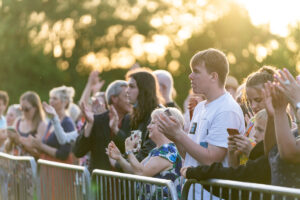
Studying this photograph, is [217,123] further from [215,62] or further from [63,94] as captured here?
[63,94]

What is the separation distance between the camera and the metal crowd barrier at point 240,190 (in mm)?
3264

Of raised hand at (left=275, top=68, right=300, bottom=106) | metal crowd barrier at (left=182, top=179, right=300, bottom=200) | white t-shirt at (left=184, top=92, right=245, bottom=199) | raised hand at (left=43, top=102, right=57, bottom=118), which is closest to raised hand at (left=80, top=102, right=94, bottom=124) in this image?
raised hand at (left=43, top=102, right=57, bottom=118)

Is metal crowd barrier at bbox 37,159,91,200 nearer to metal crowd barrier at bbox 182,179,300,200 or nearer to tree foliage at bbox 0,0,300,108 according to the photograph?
metal crowd barrier at bbox 182,179,300,200

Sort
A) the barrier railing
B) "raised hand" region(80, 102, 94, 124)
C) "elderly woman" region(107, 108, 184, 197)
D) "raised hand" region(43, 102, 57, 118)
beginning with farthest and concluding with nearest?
"raised hand" region(43, 102, 57, 118)
"raised hand" region(80, 102, 94, 124)
"elderly woman" region(107, 108, 184, 197)
the barrier railing

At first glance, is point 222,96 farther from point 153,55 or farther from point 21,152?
point 153,55

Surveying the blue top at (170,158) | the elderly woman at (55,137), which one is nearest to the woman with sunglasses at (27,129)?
the elderly woman at (55,137)

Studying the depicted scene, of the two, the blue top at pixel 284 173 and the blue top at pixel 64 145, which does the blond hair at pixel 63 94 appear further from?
the blue top at pixel 284 173

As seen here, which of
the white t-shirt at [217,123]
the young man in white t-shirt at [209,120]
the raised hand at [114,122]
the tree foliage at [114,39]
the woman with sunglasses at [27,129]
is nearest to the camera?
the young man in white t-shirt at [209,120]

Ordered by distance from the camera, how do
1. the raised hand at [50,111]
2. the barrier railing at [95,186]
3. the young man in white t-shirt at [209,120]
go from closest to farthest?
the barrier railing at [95,186] < the young man in white t-shirt at [209,120] < the raised hand at [50,111]

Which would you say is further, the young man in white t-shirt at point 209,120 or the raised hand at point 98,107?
the raised hand at point 98,107

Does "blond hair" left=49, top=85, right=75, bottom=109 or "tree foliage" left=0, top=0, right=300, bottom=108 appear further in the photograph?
"tree foliage" left=0, top=0, right=300, bottom=108

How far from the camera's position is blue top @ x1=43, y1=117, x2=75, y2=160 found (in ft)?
28.1

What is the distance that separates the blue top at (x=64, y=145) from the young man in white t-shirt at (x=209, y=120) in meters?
3.98

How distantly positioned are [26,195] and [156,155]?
6.67ft
